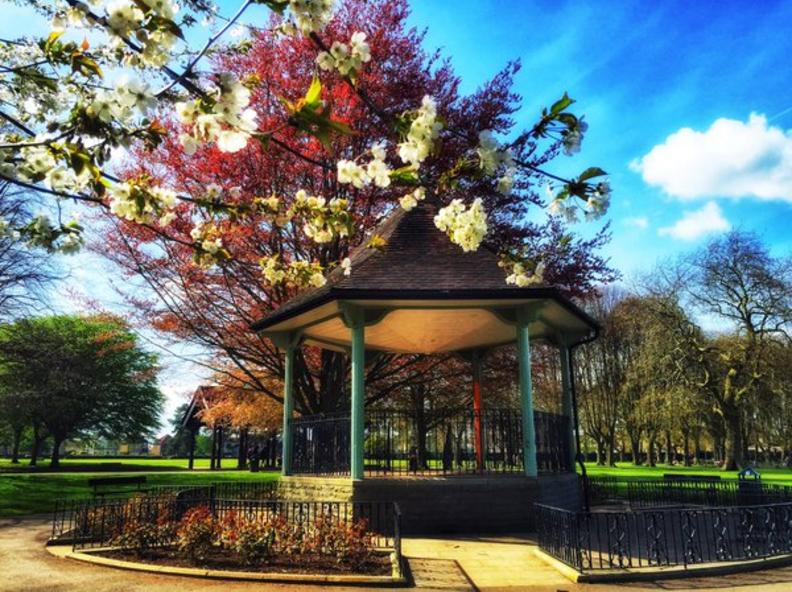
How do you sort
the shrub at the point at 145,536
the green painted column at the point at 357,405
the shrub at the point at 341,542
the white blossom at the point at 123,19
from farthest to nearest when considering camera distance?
the green painted column at the point at 357,405 < the shrub at the point at 145,536 < the shrub at the point at 341,542 < the white blossom at the point at 123,19

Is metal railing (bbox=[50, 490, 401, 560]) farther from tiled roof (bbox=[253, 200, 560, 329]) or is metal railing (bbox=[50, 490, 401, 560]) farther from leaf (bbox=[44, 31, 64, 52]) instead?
leaf (bbox=[44, 31, 64, 52])

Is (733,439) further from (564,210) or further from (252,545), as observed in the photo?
(564,210)

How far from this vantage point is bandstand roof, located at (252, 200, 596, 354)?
435 inches

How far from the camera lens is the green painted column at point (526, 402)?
1125 cm

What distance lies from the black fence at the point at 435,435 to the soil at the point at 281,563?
3.39 metres

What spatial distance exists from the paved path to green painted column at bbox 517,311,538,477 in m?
1.87

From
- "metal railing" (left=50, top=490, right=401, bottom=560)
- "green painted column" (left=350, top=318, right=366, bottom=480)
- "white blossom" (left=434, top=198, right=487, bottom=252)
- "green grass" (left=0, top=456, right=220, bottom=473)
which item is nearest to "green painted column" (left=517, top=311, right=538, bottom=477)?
"metal railing" (left=50, top=490, right=401, bottom=560)

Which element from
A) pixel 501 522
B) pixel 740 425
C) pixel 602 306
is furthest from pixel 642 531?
pixel 602 306

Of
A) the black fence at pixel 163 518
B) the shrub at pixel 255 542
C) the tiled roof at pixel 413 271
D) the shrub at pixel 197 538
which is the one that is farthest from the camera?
the tiled roof at pixel 413 271

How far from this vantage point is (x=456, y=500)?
10.8 m

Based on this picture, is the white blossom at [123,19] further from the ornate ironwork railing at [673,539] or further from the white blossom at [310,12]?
the ornate ironwork railing at [673,539]

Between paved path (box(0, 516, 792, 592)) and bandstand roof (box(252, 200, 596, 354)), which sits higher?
bandstand roof (box(252, 200, 596, 354))

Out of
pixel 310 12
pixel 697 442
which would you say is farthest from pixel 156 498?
pixel 697 442

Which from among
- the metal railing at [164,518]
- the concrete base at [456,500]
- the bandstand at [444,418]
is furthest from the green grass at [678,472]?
the metal railing at [164,518]
